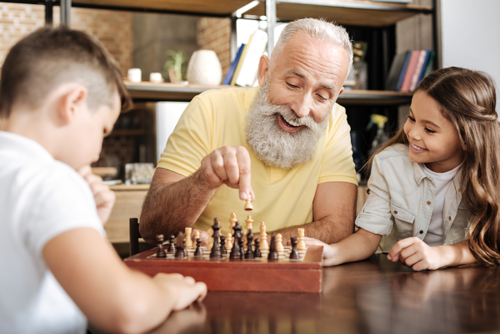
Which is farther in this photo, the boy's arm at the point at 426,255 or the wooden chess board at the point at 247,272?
the boy's arm at the point at 426,255

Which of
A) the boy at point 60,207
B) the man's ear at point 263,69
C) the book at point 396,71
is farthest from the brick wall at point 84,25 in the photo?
the boy at point 60,207

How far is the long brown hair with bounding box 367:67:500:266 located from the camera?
1.66 metres

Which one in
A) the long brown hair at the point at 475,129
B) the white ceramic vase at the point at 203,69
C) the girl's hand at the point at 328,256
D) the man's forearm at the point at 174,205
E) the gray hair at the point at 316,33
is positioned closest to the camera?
the girl's hand at the point at 328,256

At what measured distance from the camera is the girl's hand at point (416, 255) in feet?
4.52

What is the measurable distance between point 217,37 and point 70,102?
5.50 metres

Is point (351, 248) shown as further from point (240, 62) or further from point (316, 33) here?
point (240, 62)

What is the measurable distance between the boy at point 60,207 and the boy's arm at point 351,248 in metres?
0.52

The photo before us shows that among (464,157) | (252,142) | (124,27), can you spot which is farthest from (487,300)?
(124,27)

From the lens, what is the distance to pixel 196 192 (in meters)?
1.52

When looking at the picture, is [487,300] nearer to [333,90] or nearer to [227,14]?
[333,90]

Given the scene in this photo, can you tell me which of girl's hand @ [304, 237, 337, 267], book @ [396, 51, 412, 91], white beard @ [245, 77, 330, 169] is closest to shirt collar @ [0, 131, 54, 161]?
girl's hand @ [304, 237, 337, 267]

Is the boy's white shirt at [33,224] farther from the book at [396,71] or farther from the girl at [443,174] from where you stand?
the book at [396,71]

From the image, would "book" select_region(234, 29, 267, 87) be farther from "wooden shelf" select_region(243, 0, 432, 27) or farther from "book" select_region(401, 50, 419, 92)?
"book" select_region(401, 50, 419, 92)

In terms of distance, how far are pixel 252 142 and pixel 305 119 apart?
0.76 feet
